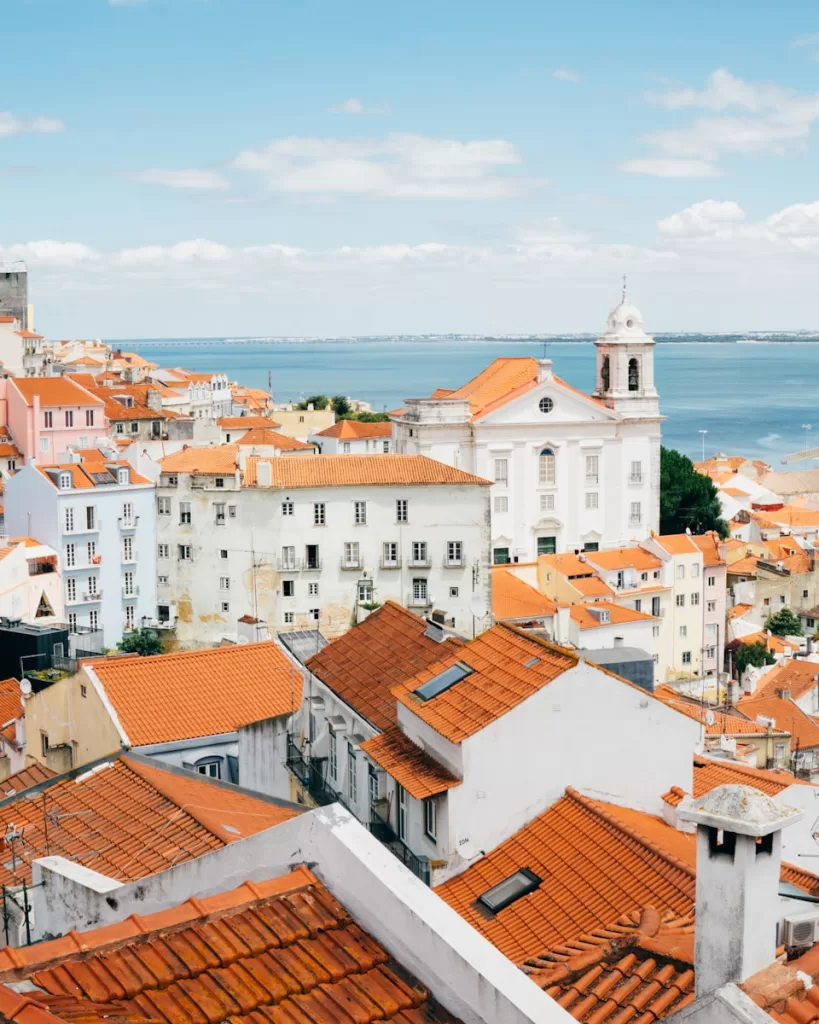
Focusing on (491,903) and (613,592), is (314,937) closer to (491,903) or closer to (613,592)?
(491,903)

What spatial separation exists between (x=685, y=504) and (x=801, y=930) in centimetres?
5150

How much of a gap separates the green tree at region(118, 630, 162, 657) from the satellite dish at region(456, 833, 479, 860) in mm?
26217

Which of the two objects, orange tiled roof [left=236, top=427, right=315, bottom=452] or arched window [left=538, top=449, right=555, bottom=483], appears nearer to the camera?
arched window [left=538, top=449, right=555, bottom=483]

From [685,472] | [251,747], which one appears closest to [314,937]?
[251,747]

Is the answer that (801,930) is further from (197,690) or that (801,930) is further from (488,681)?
(197,690)

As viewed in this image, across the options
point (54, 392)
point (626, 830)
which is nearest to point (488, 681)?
point (626, 830)

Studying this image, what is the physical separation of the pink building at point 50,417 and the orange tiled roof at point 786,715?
26660mm

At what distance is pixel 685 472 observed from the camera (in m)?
57.0

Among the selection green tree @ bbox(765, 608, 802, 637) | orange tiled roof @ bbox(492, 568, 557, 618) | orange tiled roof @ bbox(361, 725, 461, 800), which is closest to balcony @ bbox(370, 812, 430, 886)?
orange tiled roof @ bbox(361, 725, 461, 800)

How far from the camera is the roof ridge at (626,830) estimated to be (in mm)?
7820

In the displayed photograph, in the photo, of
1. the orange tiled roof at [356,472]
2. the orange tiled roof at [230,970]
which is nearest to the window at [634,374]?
the orange tiled roof at [356,472]

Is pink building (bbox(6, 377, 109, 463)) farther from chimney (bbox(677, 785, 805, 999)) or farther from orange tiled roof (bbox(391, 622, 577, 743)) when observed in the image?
chimney (bbox(677, 785, 805, 999))

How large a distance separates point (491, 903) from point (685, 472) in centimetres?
4994

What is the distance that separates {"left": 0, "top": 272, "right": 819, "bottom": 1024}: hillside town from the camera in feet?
13.5
